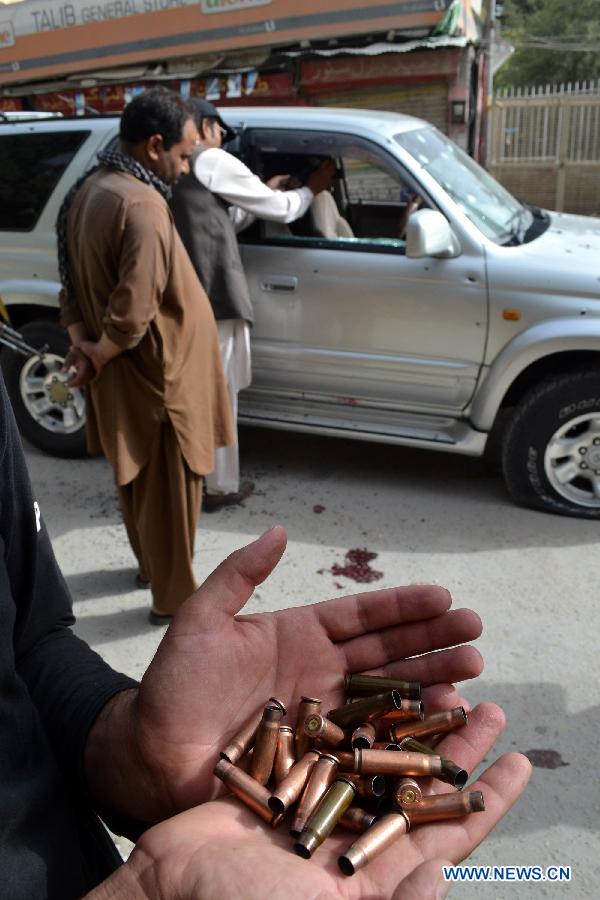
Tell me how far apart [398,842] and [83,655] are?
65 centimetres

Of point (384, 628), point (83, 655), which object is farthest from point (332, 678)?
point (83, 655)

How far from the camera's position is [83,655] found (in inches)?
58.9

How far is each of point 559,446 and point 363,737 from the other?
3.35 metres

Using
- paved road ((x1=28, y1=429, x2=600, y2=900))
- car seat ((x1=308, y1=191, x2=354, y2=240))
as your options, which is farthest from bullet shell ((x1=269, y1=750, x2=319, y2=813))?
car seat ((x1=308, y1=191, x2=354, y2=240))

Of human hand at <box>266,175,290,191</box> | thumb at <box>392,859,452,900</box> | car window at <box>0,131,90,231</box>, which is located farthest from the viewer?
car window at <box>0,131,90,231</box>

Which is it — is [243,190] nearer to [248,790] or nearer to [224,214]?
[224,214]

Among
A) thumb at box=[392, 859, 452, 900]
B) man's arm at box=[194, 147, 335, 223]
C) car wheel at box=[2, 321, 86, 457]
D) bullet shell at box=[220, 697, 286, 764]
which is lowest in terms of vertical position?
car wheel at box=[2, 321, 86, 457]

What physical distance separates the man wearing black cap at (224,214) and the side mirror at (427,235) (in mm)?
753

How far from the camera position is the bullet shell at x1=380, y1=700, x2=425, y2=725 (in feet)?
5.20

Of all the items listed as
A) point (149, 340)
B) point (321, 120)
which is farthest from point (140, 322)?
point (321, 120)

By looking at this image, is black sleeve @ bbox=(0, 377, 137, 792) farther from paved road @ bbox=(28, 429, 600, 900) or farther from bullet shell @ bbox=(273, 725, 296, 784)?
paved road @ bbox=(28, 429, 600, 900)

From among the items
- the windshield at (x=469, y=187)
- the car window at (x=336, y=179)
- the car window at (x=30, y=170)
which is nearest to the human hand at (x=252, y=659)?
the car window at (x=336, y=179)

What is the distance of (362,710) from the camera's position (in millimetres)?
1582

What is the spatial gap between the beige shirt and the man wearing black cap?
0.83m
